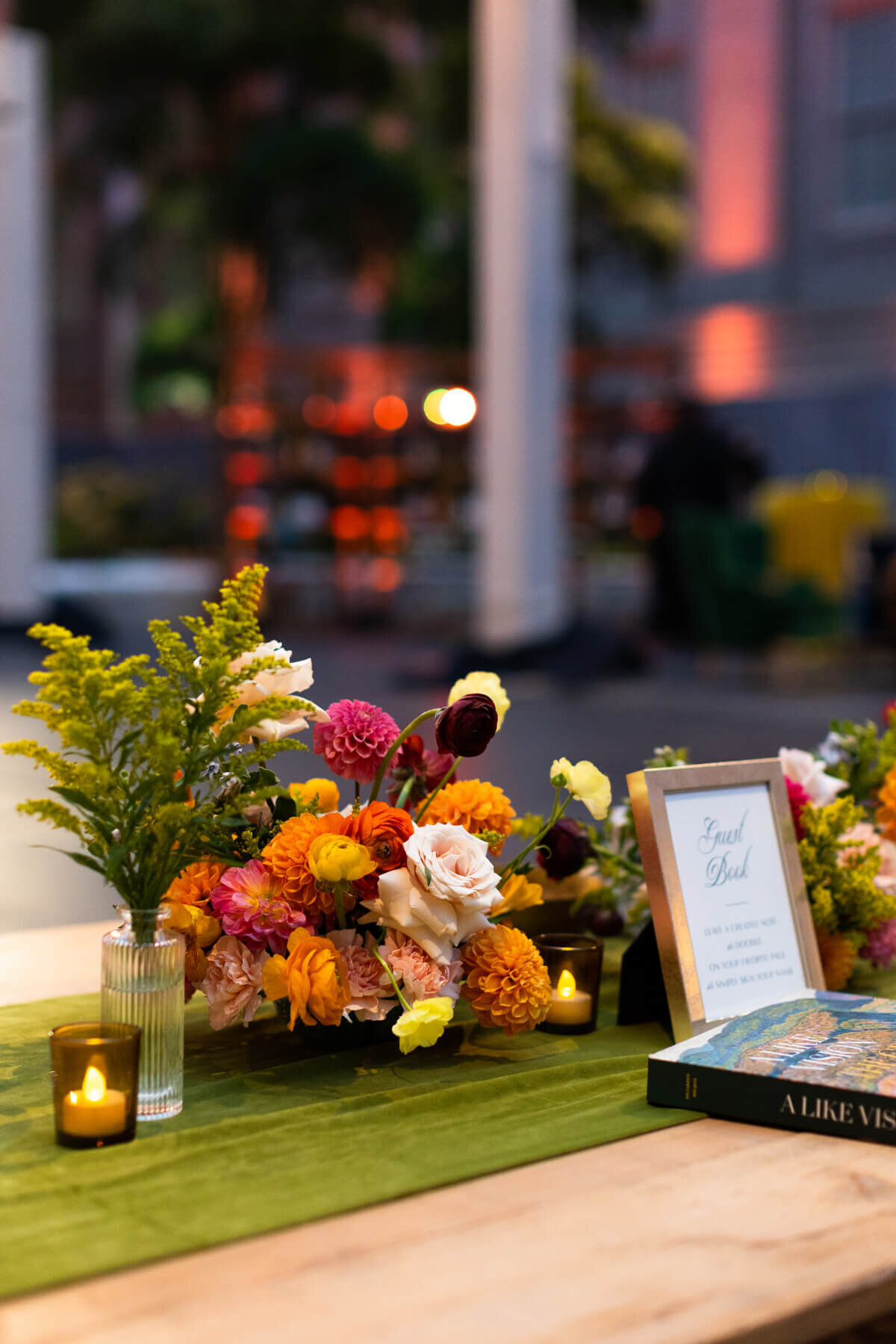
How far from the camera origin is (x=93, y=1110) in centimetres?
101

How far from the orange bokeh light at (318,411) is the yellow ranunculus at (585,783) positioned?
11518 mm

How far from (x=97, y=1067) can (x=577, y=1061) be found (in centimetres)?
40

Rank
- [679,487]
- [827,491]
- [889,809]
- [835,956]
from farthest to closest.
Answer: [827,491] < [679,487] < [889,809] < [835,956]

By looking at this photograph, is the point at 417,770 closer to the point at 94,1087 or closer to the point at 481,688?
the point at 481,688

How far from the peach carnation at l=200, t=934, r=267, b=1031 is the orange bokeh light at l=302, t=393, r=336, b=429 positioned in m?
11.6

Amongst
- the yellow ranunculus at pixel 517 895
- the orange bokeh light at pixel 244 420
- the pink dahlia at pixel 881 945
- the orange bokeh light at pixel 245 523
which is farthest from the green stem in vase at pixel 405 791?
the orange bokeh light at pixel 244 420

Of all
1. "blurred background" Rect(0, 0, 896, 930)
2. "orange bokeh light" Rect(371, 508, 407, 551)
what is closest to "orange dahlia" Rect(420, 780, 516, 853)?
"blurred background" Rect(0, 0, 896, 930)

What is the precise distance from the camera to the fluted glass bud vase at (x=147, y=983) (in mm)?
1050

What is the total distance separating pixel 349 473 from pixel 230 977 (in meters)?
11.7

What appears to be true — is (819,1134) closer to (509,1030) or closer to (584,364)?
(509,1030)

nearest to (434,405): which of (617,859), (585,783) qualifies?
(617,859)

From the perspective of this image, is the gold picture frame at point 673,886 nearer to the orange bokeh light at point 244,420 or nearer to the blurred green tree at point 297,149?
the blurred green tree at point 297,149

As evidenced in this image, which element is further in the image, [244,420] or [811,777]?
[244,420]

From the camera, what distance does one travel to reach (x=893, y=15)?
43.6ft
